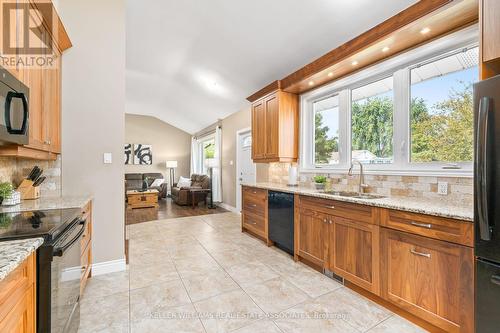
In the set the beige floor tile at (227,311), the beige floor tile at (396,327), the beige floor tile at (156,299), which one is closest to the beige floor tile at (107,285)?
the beige floor tile at (156,299)

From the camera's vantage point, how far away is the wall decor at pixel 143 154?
9062 millimetres

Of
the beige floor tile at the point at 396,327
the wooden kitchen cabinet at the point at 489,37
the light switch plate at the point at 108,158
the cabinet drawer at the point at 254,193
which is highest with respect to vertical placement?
the wooden kitchen cabinet at the point at 489,37

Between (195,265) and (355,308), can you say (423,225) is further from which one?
(195,265)

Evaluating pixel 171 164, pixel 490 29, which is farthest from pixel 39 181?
pixel 171 164

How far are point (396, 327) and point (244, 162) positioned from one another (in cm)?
443

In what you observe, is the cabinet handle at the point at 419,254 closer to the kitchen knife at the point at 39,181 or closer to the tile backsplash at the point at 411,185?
A: the tile backsplash at the point at 411,185

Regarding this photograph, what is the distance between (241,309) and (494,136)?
205 cm

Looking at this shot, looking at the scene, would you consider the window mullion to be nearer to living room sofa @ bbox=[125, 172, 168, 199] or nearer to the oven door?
the oven door

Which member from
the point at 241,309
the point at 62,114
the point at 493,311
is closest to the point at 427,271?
the point at 493,311

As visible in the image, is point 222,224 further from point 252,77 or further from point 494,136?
point 494,136

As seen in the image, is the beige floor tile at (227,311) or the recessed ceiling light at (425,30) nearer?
the beige floor tile at (227,311)

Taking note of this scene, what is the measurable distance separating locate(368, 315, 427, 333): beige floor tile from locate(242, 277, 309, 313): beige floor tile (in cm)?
59

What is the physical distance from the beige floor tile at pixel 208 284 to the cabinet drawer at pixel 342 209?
117cm

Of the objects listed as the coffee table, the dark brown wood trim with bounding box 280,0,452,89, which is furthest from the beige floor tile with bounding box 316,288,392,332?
the coffee table
